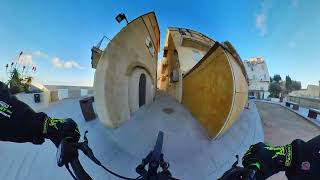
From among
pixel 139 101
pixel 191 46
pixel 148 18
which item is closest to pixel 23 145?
pixel 139 101

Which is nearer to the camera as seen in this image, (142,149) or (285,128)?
(142,149)

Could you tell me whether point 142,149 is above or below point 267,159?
below

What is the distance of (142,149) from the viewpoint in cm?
415

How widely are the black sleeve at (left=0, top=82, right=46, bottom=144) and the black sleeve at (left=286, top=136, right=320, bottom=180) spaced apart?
226 centimetres

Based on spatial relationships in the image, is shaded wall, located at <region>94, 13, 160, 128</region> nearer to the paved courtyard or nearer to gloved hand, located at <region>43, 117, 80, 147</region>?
gloved hand, located at <region>43, 117, 80, 147</region>

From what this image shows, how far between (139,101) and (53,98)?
4320 millimetres

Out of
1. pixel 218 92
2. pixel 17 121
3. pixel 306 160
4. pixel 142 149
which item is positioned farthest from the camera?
pixel 218 92

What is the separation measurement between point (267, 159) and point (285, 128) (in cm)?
527

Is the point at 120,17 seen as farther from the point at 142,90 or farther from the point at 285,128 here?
the point at 285,128

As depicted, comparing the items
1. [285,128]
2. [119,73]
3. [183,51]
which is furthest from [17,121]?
[183,51]

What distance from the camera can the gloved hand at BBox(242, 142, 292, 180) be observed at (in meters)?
1.88

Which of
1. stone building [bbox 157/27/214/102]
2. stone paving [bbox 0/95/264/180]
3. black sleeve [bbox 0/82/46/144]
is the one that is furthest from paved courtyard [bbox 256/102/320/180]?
black sleeve [bbox 0/82/46/144]

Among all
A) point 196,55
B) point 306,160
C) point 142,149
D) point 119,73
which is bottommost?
point 142,149

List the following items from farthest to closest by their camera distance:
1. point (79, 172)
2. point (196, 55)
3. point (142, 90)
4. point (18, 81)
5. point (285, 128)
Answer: point (18, 81) < point (196, 55) < point (285, 128) < point (142, 90) < point (79, 172)
